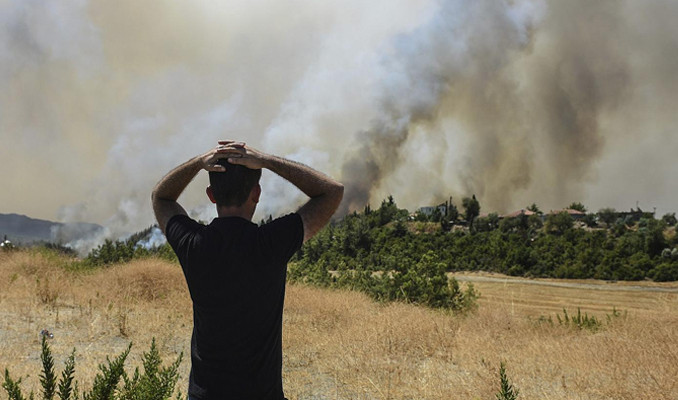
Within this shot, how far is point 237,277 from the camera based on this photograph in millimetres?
1620

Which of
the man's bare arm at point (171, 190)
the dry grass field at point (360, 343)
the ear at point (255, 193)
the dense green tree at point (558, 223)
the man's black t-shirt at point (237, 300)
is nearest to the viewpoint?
the man's black t-shirt at point (237, 300)

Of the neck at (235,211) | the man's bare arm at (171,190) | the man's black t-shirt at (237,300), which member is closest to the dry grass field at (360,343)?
the man's bare arm at (171,190)

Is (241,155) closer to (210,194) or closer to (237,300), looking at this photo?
(210,194)

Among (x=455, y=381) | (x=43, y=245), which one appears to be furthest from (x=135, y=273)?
(x=455, y=381)

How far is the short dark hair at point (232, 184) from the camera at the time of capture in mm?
1703

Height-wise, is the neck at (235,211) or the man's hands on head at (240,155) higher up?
the man's hands on head at (240,155)

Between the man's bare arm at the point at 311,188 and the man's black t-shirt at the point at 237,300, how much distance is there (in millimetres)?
100

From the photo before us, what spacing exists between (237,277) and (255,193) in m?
0.33

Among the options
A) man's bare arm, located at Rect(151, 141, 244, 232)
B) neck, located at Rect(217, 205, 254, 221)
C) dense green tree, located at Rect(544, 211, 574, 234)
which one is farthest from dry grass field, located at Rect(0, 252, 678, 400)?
dense green tree, located at Rect(544, 211, 574, 234)

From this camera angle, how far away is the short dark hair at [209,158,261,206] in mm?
1703

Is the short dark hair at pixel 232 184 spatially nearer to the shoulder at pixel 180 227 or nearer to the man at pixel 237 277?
the man at pixel 237 277

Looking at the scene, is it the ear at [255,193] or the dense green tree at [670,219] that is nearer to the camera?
the ear at [255,193]

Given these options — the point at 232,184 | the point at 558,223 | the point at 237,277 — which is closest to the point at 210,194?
the point at 232,184

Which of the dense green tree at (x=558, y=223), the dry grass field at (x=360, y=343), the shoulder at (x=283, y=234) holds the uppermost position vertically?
the dense green tree at (x=558, y=223)
